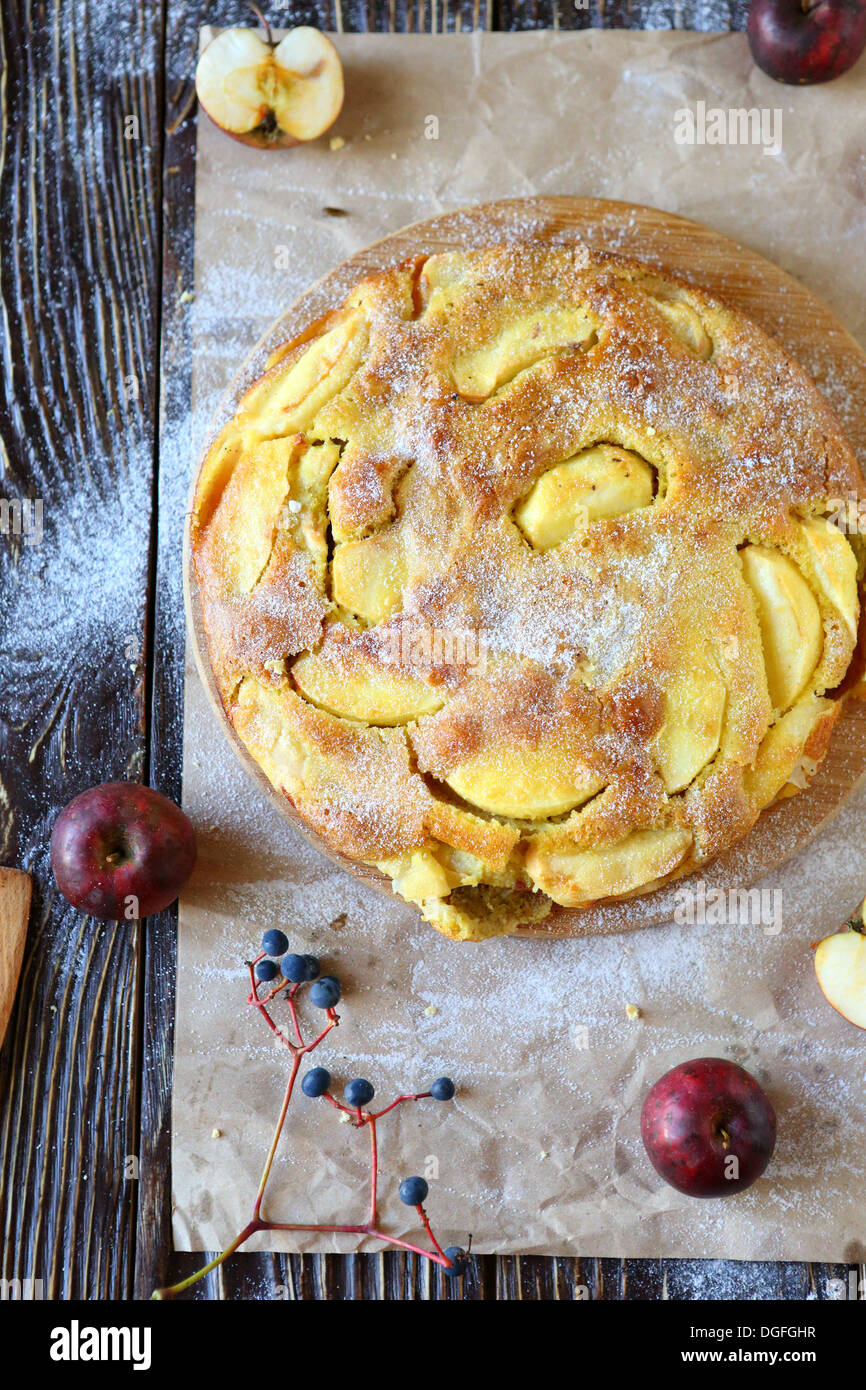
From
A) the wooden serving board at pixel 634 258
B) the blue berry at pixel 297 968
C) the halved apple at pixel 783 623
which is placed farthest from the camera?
the wooden serving board at pixel 634 258

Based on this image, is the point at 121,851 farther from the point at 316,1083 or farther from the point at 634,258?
the point at 634,258

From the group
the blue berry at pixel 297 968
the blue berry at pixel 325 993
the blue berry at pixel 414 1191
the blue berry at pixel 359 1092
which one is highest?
the blue berry at pixel 297 968

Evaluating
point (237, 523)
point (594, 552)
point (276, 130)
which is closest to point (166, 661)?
point (237, 523)

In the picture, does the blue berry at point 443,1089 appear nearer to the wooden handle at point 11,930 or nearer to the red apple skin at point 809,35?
the wooden handle at point 11,930

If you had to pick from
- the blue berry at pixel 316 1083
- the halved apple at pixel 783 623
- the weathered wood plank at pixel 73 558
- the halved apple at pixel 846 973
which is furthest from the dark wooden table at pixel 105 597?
the halved apple at pixel 783 623

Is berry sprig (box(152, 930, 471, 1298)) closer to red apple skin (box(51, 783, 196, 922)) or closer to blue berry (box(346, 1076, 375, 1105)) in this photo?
blue berry (box(346, 1076, 375, 1105))

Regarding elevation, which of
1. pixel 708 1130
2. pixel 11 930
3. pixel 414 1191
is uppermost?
pixel 11 930

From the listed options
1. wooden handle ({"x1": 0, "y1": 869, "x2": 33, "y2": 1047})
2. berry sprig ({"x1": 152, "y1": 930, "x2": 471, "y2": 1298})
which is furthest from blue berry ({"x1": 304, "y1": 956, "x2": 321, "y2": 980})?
wooden handle ({"x1": 0, "y1": 869, "x2": 33, "y2": 1047})

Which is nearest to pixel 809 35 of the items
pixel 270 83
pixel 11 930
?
pixel 270 83
